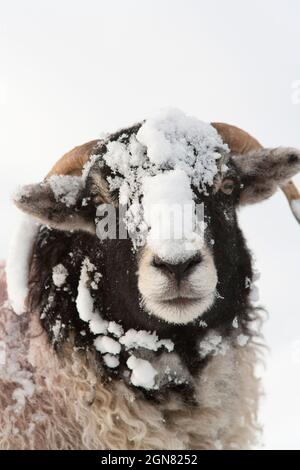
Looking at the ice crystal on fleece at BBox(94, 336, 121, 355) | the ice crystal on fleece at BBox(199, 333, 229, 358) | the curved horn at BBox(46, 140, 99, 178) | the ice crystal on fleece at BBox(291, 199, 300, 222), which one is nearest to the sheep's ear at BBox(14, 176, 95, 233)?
the curved horn at BBox(46, 140, 99, 178)

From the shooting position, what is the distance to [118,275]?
402 cm

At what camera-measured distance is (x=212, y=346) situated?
421 cm

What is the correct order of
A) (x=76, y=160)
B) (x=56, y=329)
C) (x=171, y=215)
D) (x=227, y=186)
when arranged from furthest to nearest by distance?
(x=76, y=160) < (x=56, y=329) < (x=227, y=186) < (x=171, y=215)

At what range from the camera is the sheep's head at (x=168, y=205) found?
3533 mm

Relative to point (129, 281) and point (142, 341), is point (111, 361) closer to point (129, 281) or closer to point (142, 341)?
point (142, 341)

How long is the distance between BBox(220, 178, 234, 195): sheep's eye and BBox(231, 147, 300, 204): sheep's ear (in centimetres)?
22

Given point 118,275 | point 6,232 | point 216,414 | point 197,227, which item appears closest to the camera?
point 197,227

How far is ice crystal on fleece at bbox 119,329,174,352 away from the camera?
404 centimetres

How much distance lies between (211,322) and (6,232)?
21.4 feet

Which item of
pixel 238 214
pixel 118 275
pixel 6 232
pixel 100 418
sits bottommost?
pixel 100 418

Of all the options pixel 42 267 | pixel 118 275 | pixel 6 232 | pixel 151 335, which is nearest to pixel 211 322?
pixel 151 335

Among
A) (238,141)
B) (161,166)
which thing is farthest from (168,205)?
(238,141)

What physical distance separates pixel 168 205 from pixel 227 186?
2.44 feet

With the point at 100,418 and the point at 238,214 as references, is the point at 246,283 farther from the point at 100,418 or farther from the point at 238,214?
the point at 100,418
